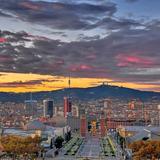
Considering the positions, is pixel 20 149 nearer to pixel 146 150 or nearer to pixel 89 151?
pixel 146 150

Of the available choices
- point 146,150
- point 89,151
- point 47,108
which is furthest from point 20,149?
point 47,108

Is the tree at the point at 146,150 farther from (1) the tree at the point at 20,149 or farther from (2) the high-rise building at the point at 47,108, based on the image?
(2) the high-rise building at the point at 47,108

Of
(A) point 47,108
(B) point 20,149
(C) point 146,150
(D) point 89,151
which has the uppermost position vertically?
(A) point 47,108

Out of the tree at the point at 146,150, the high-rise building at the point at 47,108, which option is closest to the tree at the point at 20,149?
the tree at the point at 146,150

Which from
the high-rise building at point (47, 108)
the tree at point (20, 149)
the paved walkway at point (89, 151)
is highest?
the high-rise building at point (47, 108)

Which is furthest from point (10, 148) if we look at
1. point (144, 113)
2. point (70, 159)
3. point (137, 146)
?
point (144, 113)

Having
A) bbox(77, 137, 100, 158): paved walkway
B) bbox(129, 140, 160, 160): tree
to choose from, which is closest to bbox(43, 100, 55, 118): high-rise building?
bbox(77, 137, 100, 158): paved walkway

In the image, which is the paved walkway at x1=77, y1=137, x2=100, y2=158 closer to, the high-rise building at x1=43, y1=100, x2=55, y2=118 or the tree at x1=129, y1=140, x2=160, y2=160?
the tree at x1=129, y1=140, x2=160, y2=160

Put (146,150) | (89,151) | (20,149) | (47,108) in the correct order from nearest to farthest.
Result: (146,150) < (20,149) < (89,151) < (47,108)

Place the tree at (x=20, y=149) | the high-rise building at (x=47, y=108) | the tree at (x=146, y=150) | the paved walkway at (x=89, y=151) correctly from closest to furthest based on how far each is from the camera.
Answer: the tree at (x=146, y=150), the tree at (x=20, y=149), the paved walkway at (x=89, y=151), the high-rise building at (x=47, y=108)

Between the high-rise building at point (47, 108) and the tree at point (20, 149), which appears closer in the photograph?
the tree at point (20, 149)

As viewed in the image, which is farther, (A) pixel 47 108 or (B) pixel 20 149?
(A) pixel 47 108

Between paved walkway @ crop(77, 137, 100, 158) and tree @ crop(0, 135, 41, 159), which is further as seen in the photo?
paved walkway @ crop(77, 137, 100, 158)

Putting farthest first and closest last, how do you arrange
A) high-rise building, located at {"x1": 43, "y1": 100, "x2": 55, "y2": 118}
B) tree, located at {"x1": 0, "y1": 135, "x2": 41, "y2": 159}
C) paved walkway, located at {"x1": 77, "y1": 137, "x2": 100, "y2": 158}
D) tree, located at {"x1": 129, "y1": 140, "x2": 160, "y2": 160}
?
high-rise building, located at {"x1": 43, "y1": 100, "x2": 55, "y2": 118}
paved walkway, located at {"x1": 77, "y1": 137, "x2": 100, "y2": 158}
tree, located at {"x1": 0, "y1": 135, "x2": 41, "y2": 159}
tree, located at {"x1": 129, "y1": 140, "x2": 160, "y2": 160}
